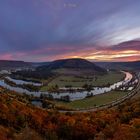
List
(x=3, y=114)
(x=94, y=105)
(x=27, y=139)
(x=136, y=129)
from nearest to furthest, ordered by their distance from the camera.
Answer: (x=27, y=139) < (x=136, y=129) < (x=3, y=114) < (x=94, y=105)

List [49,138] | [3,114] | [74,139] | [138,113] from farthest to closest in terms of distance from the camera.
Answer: [138,113], [3,114], [74,139], [49,138]

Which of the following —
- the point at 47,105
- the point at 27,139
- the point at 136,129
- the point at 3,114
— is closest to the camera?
the point at 27,139

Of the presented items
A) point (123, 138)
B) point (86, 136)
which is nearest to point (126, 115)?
point (86, 136)

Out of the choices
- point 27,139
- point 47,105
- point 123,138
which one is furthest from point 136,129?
point 47,105

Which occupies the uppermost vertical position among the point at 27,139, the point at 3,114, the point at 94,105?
the point at 27,139

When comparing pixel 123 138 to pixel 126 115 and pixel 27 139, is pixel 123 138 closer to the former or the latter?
pixel 27 139

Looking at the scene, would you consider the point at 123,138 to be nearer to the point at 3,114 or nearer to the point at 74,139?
the point at 74,139

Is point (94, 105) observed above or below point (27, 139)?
below

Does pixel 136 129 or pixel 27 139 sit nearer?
pixel 27 139

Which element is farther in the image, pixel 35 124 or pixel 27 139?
pixel 35 124
